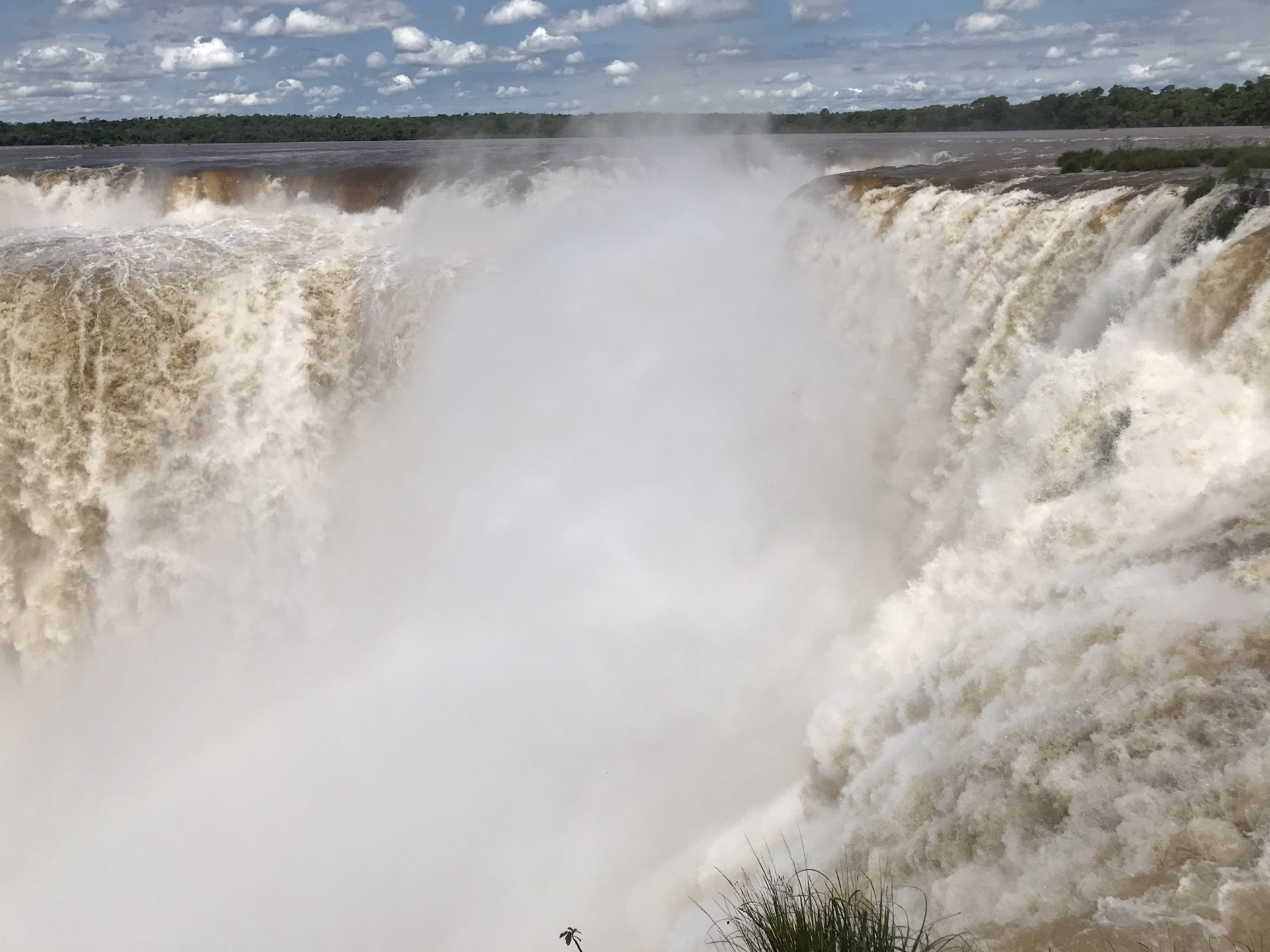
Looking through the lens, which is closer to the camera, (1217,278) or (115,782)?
(1217,278)

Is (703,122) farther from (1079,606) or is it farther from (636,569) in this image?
(1079,606)

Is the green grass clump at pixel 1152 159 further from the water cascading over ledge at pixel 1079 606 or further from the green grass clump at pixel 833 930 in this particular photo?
the green grass clump at pixel 833 930

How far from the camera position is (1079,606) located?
5953 millimetres

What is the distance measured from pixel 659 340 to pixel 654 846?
28.5 ft

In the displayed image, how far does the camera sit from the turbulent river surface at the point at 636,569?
5133 mm

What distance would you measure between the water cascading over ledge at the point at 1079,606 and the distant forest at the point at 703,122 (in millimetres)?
25455

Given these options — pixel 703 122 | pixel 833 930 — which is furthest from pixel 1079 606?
pixel 703 122

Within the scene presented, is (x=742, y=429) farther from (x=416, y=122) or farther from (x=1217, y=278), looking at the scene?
(x=416, y=122)

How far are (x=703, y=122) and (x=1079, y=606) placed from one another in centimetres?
Answer: 3146

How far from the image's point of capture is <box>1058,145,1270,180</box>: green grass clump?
12.6 meters

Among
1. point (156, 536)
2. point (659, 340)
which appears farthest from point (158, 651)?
point (659, 340)

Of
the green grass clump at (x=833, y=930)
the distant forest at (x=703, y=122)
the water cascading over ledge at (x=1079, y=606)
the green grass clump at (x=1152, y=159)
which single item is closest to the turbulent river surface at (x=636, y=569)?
the water cascading over ledge at (x=1079, y=606)

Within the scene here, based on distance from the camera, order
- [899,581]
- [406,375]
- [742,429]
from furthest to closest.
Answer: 1. [406,375]
2. [742,429]
3. [899,581]

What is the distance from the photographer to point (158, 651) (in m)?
15.0
